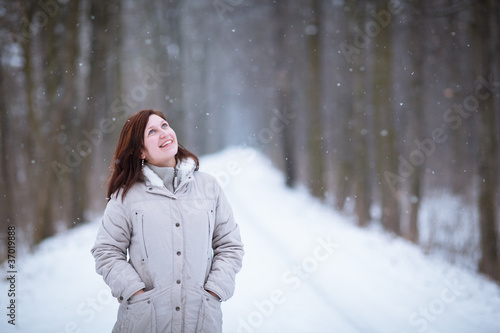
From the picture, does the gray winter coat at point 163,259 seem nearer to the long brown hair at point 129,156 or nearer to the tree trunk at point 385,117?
the long brown hair at point 129,156

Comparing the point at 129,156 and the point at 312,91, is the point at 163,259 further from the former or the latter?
the point at 312,91

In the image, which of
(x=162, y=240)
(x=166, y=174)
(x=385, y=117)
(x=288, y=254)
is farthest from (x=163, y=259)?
(x=385, y=117)

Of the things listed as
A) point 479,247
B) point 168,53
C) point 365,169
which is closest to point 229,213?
point 479,247

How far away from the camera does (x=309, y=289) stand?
5.71 m

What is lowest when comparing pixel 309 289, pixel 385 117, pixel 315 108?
pixel 309 289

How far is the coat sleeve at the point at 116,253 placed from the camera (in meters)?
2.21

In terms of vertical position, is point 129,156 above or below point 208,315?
above

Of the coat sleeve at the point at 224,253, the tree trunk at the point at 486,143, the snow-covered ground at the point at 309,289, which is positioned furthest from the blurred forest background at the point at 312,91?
the coat sleeve at the point at 224,253

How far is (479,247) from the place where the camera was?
7.91 meters

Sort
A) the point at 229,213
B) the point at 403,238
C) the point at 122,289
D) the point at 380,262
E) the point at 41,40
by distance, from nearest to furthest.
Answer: the point at 122,289
the point at 229,213
the point at 380,262
the point at 41,40
the point at 403,238

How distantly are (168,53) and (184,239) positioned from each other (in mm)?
12039

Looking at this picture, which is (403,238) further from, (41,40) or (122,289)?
(41,40)

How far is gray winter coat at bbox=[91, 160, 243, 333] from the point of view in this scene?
223cm

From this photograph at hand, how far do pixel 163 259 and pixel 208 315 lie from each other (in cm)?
46
